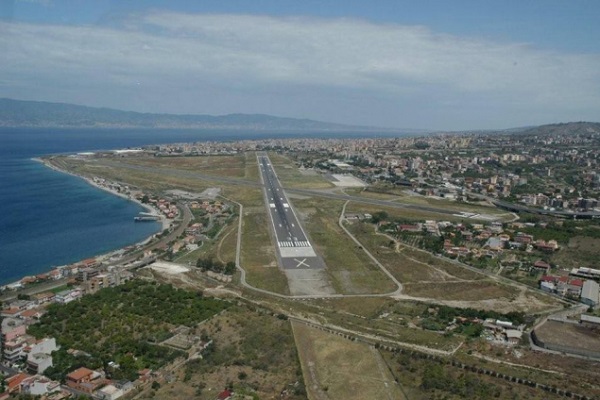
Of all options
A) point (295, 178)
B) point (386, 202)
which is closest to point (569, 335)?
point (386, 202)

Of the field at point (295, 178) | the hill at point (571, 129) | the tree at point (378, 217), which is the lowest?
the tree at point (378, 217)

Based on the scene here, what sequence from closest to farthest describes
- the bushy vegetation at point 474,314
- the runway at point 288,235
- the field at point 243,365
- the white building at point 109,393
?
the white building at point 109,393 → the field at point 243,365 → the bushy vegetation at point 474,314 → the runway at point 288,235

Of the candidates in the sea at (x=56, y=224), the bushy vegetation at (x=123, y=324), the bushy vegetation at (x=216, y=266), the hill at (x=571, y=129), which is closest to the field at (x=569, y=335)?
the bushy vegetation at (x=123, y=324)

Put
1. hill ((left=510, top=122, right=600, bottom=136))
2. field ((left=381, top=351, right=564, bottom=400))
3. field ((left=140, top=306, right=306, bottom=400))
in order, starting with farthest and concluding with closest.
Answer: hill ((left=510, top=122, right=600, bottom=136)) → field ((left=381, top=351, right=564, bottom=400)) → field ((left=140, top=306, right=306, bottom=400))

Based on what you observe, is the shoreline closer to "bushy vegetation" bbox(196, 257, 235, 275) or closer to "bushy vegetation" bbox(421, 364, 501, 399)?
"bushy vegetation" bbox(196, 257, 235, 275)

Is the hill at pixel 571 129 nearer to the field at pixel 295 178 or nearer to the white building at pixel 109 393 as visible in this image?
the field at pixel 295 178

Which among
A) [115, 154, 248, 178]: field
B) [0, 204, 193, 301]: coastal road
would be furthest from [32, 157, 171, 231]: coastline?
[115, 154, 248, 178]: field

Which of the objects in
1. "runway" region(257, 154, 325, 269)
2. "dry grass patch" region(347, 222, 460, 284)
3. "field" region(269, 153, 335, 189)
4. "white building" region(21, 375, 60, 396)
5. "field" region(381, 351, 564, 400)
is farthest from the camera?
"field" region(269, 153, 335, 189)
